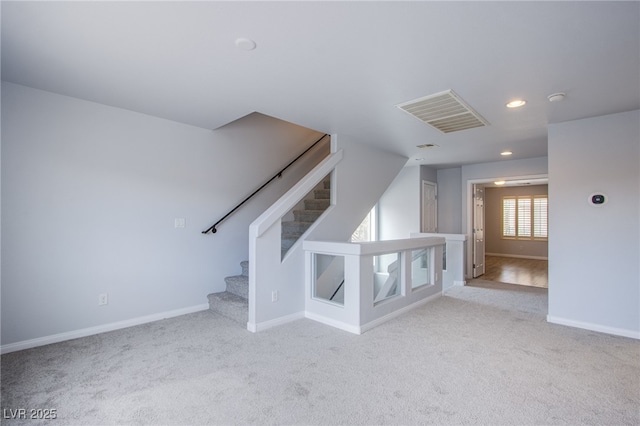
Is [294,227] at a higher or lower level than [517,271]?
higher

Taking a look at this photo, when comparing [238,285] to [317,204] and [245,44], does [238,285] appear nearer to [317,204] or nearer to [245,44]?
[317,204]

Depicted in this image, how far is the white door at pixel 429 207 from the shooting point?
671 centimetres

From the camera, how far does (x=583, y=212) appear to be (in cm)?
346

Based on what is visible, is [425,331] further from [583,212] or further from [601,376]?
[583,212]

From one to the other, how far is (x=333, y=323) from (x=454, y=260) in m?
3.47

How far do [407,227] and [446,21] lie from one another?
210 inches

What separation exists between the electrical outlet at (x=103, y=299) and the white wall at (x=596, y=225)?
5.11 meters

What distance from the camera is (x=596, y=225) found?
3375 mm

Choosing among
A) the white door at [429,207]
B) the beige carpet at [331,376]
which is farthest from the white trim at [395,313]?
the white door at [429,207]

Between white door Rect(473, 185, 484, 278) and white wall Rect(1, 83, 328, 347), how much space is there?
501cm

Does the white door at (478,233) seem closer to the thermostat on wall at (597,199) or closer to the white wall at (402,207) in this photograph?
the white wall at (402,207)

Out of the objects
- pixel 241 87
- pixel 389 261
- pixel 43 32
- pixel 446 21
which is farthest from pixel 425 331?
pixel 43 32

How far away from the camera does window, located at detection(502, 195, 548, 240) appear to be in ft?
31.6

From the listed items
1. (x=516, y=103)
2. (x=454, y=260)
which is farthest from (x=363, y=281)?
(x=454, y=260)
